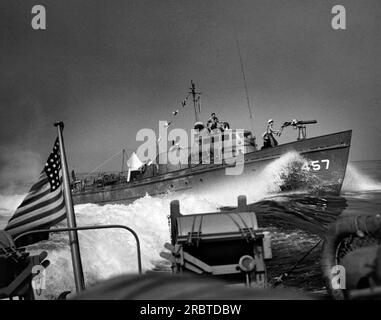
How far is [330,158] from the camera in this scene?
1236 centimetres

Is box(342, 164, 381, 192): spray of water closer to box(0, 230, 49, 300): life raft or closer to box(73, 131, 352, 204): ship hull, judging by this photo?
box(73, 131, 352, 204): ship hull

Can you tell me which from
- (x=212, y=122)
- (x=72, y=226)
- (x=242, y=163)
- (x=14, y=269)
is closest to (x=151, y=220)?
(x=242, y=163)

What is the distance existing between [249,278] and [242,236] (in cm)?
44

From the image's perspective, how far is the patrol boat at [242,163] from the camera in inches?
489

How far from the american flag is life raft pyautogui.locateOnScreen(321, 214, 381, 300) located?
2897mm

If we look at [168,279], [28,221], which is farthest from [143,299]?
[28,221]

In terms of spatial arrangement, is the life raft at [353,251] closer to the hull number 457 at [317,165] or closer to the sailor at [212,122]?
the hull number 457 at [317,165]

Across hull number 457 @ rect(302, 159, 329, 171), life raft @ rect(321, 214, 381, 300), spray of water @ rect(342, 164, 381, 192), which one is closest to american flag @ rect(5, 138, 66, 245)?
life raft @ rect(321, 214, 381, 300)

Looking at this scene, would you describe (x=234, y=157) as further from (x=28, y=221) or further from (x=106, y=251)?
(x=28, y=221)

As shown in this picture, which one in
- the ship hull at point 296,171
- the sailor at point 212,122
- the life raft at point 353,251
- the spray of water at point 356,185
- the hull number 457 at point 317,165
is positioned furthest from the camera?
the spray of water at point 356,185

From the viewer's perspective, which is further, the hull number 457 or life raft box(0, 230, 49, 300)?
the hull number 457

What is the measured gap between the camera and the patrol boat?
1243 cm

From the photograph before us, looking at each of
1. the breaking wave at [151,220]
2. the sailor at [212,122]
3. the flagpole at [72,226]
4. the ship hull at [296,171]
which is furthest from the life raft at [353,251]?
the sailor at [212,122]

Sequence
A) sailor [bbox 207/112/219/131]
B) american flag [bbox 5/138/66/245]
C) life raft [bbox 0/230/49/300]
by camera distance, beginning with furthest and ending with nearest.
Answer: sailor [bbox 207/112/219/131] < american flag [bbox 5/138/66/245] < life raft [bbox 0/230/49/300]
